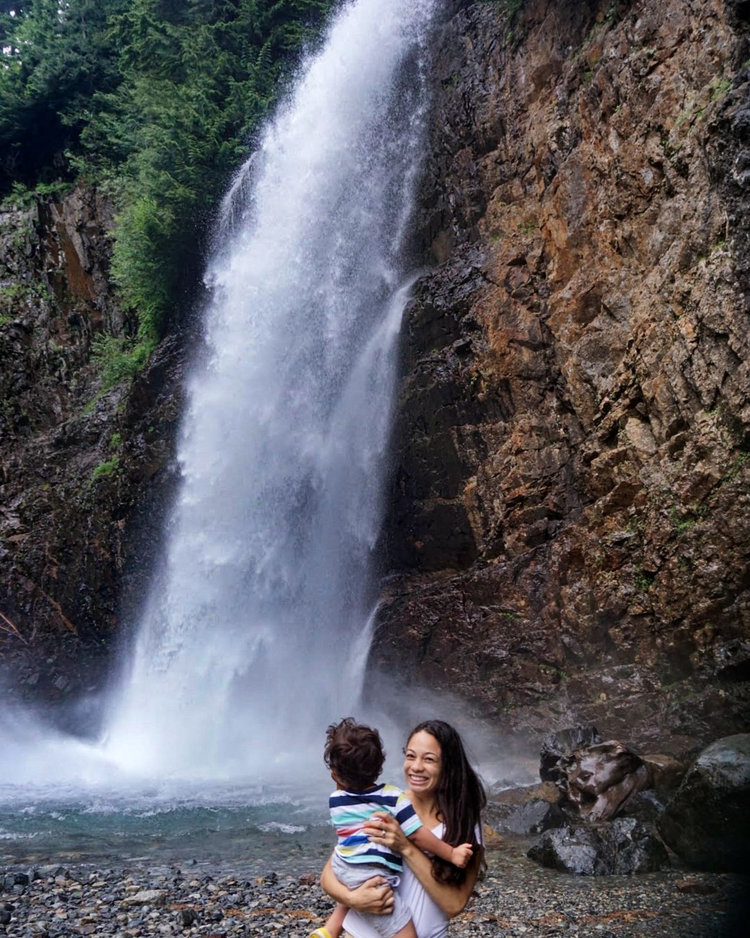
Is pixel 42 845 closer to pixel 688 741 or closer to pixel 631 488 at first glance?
pixel 688 741

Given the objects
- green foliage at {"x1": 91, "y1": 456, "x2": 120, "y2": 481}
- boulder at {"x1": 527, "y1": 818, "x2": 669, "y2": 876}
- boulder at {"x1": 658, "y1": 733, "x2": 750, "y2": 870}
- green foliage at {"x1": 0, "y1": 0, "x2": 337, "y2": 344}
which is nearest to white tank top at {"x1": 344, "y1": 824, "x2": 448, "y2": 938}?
boulder at {"x1": 658, "y1": 733, "x2": 750, "y2": 870}

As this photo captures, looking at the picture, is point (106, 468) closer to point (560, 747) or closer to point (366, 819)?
point (560, 747)

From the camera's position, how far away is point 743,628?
8414mm

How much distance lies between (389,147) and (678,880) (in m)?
14.5

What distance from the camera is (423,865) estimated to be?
2.46 meters

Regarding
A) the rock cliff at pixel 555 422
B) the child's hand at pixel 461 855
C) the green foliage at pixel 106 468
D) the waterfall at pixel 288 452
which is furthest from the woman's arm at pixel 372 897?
the green foliage at pixel 106 468

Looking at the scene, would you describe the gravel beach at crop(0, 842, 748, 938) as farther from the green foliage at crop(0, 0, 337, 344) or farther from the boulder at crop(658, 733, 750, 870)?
the green foliage at crop(0, 0, 337, 344)

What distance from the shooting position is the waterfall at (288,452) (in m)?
13.4

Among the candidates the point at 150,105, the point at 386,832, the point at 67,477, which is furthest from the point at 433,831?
the point at 150,105

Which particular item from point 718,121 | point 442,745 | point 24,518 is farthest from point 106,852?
point 24,518

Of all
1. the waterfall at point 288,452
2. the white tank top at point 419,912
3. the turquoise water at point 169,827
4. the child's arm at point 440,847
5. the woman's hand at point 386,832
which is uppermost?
the waterfall at point 288,452

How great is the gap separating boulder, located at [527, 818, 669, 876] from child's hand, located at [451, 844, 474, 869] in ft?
14.8

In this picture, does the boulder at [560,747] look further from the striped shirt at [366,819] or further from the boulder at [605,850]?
the striped shirt at [366,819]

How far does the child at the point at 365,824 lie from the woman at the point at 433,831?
0.04 meters
